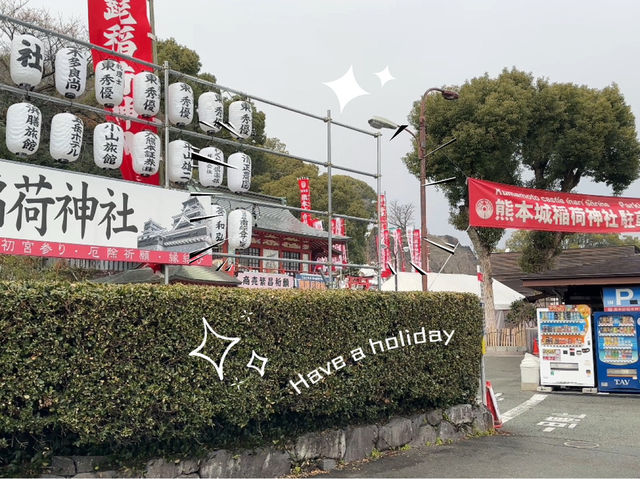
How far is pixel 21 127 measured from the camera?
657 centimetres

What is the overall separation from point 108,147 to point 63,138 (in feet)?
1.86

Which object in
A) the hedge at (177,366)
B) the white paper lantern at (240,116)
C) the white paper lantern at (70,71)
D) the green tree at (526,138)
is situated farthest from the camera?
the green tree at (526,138)

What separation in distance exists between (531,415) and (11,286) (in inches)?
393

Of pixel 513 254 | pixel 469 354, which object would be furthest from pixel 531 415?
pixel 513 254

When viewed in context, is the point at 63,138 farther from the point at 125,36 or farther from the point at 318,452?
the point at 318,452

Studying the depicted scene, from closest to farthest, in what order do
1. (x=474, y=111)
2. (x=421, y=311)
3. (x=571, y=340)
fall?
(x=421, y=311) < (x=571, y=340) < (x=474, y=111)

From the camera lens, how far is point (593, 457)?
313 inches

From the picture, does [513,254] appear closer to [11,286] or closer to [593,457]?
[593,457]

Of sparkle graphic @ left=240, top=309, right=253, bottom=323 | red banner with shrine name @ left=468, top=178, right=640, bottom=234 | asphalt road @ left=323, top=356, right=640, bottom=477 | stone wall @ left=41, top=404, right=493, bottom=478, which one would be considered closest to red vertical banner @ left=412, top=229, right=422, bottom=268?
red banner with shrine name @ left=468, top=178, right=640, bottom=234

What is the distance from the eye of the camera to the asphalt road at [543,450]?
280 inches

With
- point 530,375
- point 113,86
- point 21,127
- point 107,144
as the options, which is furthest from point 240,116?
point 530,375

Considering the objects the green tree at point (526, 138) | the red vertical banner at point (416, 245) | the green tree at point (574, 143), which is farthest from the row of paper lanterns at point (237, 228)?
the red vertical banner at point (416, 245)

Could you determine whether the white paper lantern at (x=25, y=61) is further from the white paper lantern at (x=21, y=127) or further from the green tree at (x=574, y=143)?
the green tree at (x=574, y=143)

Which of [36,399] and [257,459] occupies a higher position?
[36,399]
